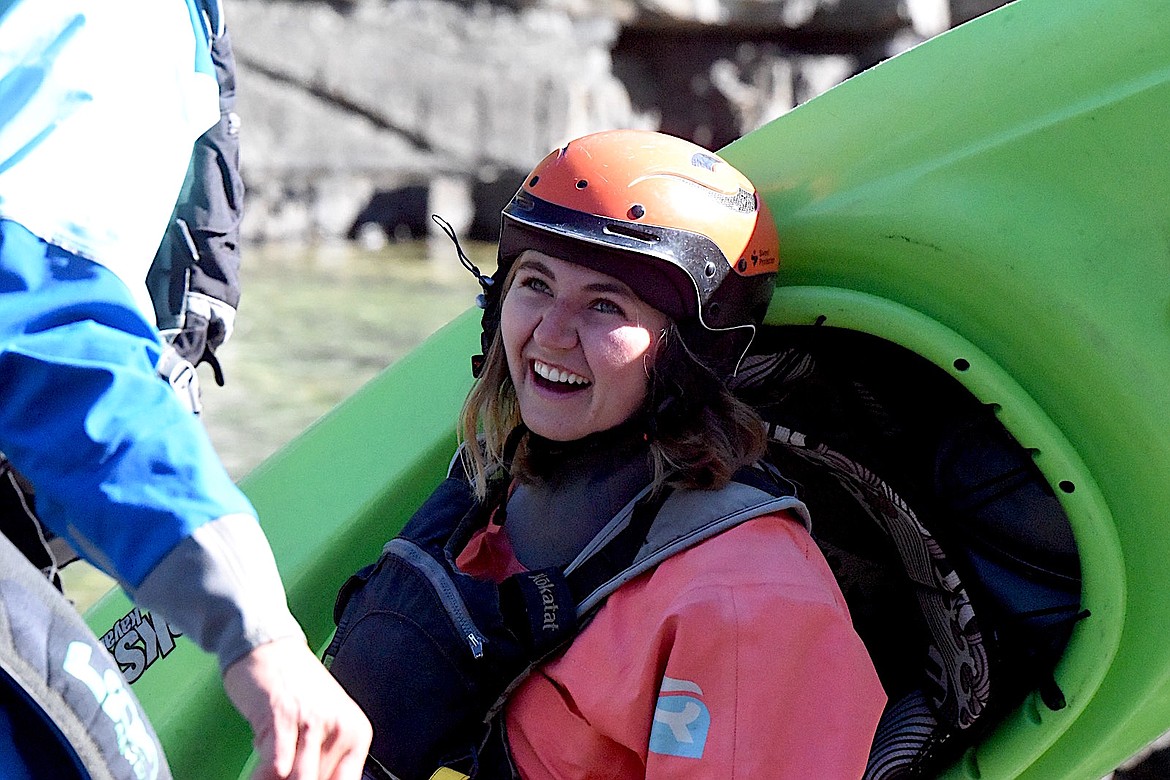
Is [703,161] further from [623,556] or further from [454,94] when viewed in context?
[454,94]

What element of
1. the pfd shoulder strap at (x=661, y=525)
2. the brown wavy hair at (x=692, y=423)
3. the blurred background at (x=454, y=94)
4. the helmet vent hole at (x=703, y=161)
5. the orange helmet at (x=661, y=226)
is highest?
the helmet vent hole at (x=703, y=161)

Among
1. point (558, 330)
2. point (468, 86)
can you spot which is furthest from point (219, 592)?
point (468, 86)

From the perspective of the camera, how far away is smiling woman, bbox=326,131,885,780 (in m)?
1.42

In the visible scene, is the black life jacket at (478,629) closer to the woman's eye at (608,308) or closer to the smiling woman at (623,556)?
the smiling woman at (623,556)

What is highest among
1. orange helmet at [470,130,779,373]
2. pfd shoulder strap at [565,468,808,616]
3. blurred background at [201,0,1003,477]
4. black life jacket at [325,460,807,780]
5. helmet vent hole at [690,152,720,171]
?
helmet vent hole at [690,152,720,171]

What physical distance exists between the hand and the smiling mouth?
686mm

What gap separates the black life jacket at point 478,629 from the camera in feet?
5.11

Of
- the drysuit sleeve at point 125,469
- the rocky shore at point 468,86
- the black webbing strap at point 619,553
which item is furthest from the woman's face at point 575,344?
the rocky shore at point 468,86

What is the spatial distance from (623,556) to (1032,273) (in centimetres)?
62

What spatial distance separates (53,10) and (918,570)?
48.3 inches

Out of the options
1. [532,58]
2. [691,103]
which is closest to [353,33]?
[532,58]

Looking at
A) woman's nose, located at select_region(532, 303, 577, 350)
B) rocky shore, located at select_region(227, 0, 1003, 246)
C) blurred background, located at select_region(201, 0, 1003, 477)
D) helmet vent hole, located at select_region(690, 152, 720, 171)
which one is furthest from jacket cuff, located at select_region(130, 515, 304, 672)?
rocky shore, located at select_region(227, 0, 1003, 246)

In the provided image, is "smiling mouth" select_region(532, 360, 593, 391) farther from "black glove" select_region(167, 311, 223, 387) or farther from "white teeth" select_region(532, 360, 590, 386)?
"black glove" select_region(167, 311, 223, 387)

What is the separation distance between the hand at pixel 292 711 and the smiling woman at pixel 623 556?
459 millimetres
